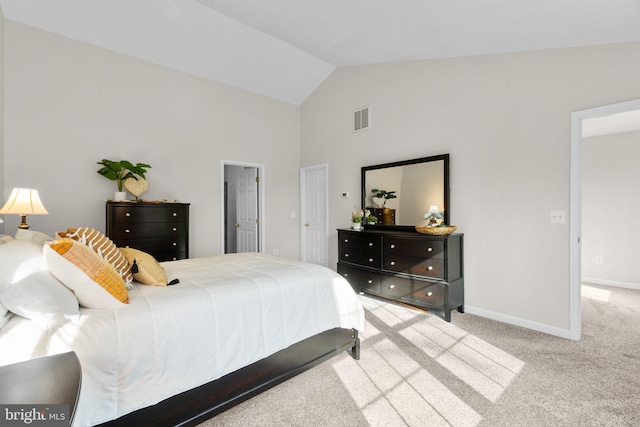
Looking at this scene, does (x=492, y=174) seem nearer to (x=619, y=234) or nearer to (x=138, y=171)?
(x=619, y=234)

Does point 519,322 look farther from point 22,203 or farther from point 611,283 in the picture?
point 22,203

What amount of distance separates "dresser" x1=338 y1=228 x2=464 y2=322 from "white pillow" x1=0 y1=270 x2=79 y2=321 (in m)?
2.96

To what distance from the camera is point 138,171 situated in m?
3.63

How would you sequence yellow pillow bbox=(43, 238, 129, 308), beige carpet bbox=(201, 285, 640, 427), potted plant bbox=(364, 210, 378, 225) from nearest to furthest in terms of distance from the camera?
yellow pillow bbox=(43, 238, 129, 308), beige carpet bbox=(201, 285, 640, 427), potted plant bbox=(364, 210, 378, 225)

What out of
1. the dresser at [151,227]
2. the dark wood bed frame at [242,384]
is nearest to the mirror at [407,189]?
the dark wood bed frame at [242,384]

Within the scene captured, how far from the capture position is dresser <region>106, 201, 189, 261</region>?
3.42m

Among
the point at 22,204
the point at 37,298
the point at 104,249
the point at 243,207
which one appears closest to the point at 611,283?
the point at 243,207

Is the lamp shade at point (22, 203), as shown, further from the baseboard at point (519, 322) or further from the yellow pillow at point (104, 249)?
the baseboard at point (519, 322)

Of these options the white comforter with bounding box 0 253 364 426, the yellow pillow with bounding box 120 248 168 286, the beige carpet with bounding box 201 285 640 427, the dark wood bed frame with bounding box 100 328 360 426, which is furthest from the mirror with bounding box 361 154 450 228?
the yellow pillow with bounding box 120 248 168 286

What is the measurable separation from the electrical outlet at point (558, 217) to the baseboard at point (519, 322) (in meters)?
1.01

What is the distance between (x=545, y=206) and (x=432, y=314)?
159 cm

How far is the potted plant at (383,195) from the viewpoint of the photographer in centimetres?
411

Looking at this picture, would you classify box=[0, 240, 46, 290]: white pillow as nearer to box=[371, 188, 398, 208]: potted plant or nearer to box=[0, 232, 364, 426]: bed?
box=[0, 232, 364, 426]: bed

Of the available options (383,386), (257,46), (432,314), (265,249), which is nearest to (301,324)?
(383,386)
